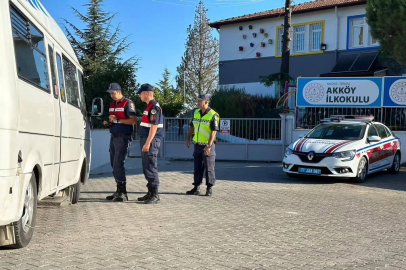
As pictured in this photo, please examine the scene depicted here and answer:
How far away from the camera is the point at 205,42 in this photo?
54.2m

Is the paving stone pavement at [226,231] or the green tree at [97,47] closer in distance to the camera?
the paving stone pavement at [226,231]

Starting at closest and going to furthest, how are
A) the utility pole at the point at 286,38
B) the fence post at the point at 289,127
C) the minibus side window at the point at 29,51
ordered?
1. the minibus side window at the point at 29,51
2. the fence post at the point at 289,127
3. the utility pole at the point at 286,38

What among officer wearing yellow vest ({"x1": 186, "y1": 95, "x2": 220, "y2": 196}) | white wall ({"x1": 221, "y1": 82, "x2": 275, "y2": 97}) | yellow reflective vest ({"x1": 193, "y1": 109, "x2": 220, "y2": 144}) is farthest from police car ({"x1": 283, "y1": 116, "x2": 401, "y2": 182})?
white wall ({"x1": 221, "y1": 82, "x2": 275, "y2": 97})

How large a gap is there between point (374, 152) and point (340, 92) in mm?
4986

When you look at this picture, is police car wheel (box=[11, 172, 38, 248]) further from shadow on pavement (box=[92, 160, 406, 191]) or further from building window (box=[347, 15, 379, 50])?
building window (box=[347, 15, 379, 50])

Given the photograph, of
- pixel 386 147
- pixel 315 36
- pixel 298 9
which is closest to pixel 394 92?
pixel 386 147

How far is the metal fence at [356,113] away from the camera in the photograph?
1659 cm

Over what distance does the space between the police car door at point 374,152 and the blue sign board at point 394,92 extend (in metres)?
3.88

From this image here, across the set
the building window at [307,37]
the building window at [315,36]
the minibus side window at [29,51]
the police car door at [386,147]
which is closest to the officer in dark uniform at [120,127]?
the minibus side window at [29,51]

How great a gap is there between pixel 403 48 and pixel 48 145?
44.6ft

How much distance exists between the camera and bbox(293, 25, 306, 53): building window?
29000 millimetres

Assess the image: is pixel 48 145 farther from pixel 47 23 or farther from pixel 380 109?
pixel 380 109

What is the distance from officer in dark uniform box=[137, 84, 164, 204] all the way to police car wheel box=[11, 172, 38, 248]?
2.90m

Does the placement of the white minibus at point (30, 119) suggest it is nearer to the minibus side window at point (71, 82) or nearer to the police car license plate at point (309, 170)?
the minibus side window at point (71, 82)
